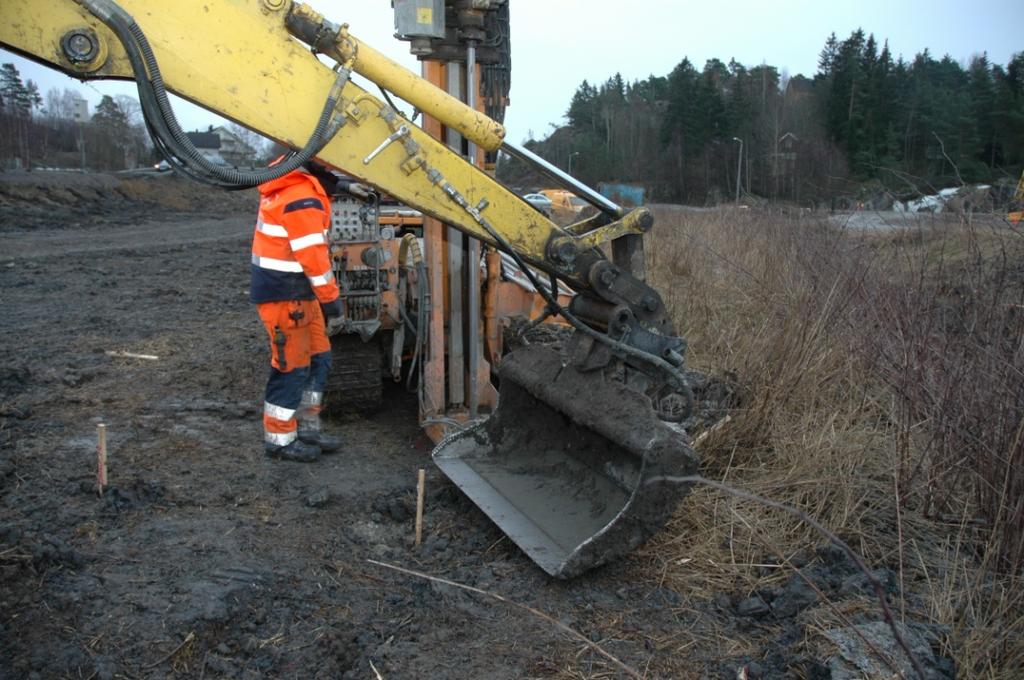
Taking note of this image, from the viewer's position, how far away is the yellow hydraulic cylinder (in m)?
3.34

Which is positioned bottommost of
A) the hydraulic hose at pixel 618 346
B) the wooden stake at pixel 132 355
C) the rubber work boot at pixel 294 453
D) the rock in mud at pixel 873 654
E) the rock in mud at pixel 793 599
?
the rock in mud at pixel 793 599

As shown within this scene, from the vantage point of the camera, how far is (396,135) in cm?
354

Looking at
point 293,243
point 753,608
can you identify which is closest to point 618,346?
point 753,608

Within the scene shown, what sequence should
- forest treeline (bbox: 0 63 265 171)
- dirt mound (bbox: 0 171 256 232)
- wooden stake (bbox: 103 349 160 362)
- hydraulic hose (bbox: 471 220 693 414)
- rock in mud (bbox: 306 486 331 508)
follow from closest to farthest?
hydraulic hose (bbox: 471 220 693 414), rock in mud (bbox: 306 486 331 508), wooden stake (bbox: 103 349 160 362), dirt mound (bbox: 0 171 256 232), forest treeline (bbox: 0 63 265 171)

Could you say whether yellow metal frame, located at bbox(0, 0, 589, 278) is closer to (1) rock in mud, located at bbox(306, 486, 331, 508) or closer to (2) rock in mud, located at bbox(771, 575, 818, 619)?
(1) rock in mud, located at bbox(306, 486, 331, 508)

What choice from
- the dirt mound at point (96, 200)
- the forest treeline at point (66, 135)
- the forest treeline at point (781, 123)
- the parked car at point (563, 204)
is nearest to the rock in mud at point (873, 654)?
the forest treeline at point (781, 123)

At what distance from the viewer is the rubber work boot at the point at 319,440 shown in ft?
17.1

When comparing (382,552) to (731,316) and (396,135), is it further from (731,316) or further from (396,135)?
(731,316)

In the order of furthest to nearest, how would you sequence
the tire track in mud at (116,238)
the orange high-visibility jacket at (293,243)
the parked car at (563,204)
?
the parked car at (563,204)
the tire track in mud at (116,238)
the orange high-visibility jacket at (293,243)

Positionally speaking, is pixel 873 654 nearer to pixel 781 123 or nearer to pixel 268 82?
pixel 268 82

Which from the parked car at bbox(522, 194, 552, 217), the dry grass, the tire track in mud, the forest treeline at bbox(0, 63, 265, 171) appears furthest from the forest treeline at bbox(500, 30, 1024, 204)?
the forest treeline at bbox(0, 63, 265, 171)

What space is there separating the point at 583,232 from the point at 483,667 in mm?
2086

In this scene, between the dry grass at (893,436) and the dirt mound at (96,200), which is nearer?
the dry grass at (893,436)

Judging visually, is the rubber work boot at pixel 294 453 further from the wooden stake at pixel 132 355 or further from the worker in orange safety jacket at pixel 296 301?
the wooden stake at pixel 132 355
